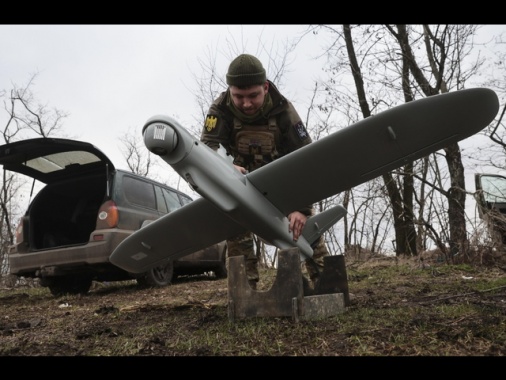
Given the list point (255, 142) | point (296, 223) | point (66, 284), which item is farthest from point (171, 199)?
point (296, 223)

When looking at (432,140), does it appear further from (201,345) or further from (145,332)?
(145,332)

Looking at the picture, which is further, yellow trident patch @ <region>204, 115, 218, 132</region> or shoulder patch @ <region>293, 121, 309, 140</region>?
shoulder patch @ <region>293, 121, 309, 140</region>

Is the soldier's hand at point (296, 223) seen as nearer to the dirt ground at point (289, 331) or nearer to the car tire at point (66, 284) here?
the dirt ground at point (289, 331)

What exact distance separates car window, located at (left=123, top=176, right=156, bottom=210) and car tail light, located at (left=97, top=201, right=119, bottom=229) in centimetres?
34

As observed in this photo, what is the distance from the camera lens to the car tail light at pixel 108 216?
5699 millimetres

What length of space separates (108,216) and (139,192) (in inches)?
32.1

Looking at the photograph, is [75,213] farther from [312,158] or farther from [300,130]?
[312,158]

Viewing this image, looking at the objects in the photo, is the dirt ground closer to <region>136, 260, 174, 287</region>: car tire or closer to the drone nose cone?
the drone nose cone

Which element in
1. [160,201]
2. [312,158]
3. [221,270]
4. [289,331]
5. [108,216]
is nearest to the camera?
[289,331]

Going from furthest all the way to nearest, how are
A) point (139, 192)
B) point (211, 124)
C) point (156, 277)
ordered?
point (156, 277) < point (139, 192) < point (211, 124)

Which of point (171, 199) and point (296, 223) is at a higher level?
point (171, 199)

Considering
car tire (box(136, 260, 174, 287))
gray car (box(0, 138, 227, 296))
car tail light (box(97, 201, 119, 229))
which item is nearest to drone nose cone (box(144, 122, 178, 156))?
gray car (box(0, 138, 227, 296))

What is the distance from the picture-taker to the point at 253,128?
3494mm

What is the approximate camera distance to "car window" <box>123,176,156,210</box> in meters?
6.18
